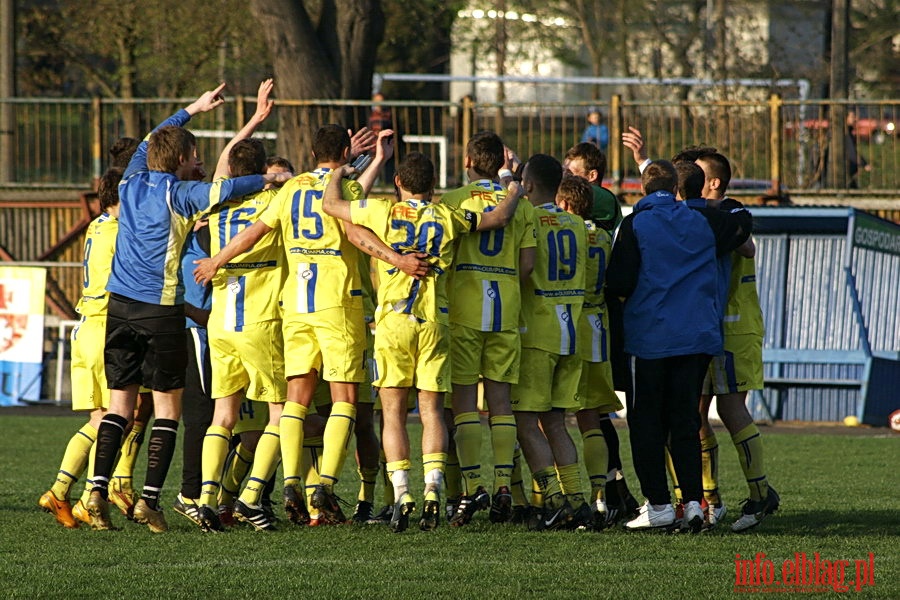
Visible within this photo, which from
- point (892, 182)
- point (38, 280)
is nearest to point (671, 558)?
point (38, 280)

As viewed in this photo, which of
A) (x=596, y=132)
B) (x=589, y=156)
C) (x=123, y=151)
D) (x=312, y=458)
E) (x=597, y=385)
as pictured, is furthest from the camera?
(x=596, y=132)

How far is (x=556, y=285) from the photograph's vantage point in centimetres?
791

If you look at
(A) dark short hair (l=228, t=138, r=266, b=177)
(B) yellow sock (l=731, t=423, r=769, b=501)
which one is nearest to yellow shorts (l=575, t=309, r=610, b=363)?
(B) yellow sock (l=731, t=423, r=769, b=501)

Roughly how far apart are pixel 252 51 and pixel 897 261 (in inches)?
676

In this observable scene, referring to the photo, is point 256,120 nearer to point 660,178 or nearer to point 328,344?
point 328,344

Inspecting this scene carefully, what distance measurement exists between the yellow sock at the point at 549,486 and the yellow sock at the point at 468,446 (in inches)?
14.6

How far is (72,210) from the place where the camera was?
1964cm

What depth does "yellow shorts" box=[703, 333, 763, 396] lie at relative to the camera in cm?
810

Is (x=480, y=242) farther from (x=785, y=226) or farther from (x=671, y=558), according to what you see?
(x=785, y=226)

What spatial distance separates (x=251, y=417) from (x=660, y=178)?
9.58ft

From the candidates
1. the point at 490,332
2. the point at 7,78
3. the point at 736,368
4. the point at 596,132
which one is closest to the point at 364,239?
the point at 490,332

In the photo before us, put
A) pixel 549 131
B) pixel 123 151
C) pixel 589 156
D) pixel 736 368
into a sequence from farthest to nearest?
pixel 549 131 < pixel 123 151 < pixel 589 156 < pixel 736 368

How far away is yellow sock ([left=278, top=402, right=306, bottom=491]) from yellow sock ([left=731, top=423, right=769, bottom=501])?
2.62m

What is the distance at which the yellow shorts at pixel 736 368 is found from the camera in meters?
8.10
